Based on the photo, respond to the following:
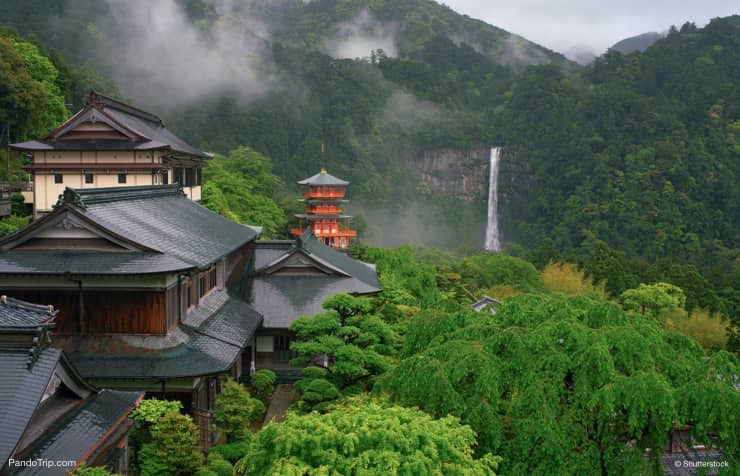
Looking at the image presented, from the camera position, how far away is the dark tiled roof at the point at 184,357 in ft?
47.0

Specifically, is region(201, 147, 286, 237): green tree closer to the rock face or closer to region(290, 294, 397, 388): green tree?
region(290, 294, 397, 388): green tree

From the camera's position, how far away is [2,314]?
9312 mm

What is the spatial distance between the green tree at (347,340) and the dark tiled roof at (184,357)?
6.25 feet

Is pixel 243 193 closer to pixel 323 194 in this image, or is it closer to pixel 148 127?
pixel 323 194

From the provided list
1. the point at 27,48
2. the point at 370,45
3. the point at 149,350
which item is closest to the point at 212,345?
the point at 149,350

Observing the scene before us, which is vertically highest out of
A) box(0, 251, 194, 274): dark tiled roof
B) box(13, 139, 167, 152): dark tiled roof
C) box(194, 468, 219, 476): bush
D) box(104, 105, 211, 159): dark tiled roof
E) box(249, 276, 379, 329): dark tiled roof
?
box(104, 105, 211, 159): dark tiled roof

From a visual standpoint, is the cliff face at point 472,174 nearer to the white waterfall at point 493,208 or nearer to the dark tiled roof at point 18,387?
the white waterfall at point 493,208

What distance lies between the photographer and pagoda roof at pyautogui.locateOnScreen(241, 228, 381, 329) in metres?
22.2

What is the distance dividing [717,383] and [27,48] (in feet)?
138

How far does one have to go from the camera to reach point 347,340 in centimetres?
1655

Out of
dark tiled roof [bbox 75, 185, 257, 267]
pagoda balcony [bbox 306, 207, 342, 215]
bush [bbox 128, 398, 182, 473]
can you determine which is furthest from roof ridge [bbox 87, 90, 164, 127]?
bush [bbox 128, 398, 182, 473]

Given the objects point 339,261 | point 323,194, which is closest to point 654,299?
point 323,194

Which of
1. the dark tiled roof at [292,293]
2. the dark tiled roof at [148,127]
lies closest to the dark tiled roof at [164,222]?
the dark tiled roof at [292,293]

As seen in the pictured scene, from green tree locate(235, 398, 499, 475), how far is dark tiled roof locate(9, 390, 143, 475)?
2.20 meters
